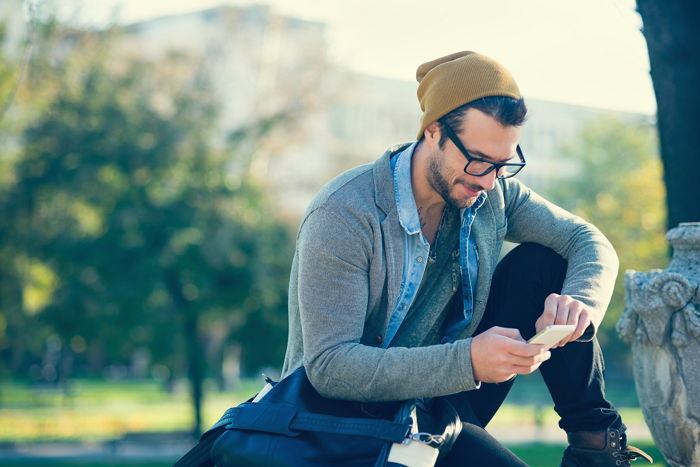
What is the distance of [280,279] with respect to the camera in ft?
54.4

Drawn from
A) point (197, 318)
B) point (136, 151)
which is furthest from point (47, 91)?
point (197, 318)

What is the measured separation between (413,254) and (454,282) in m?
0.21

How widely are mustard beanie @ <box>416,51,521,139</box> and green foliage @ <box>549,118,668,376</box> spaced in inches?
737

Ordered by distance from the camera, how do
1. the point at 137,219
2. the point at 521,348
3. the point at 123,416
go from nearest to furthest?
the point at 521,348 → the point at 137,219 → the point at 123,416

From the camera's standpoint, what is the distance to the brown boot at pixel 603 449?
2672mm

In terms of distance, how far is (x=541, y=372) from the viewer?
277cm

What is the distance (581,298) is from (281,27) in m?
22.6

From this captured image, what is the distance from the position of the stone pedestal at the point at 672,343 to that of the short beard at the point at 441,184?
1.01 meters

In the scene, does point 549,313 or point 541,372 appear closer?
point 549,313

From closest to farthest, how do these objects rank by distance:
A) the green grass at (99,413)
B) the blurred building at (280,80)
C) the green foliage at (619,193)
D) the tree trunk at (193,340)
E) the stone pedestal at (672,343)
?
the stone pedestal at (672,343)
the tree trunk at (193,340)
the green grass at (99,413)
the blurred building at (280,80)
the green foliage at (619,193)

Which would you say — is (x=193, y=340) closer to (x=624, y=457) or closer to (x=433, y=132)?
(x=433, y=132)

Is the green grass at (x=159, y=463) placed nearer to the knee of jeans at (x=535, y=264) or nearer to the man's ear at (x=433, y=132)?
the knee of jeans at (x=535, y=264)

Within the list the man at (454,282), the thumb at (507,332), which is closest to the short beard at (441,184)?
the man at (454,282)

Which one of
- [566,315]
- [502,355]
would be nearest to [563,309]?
[566,315]
